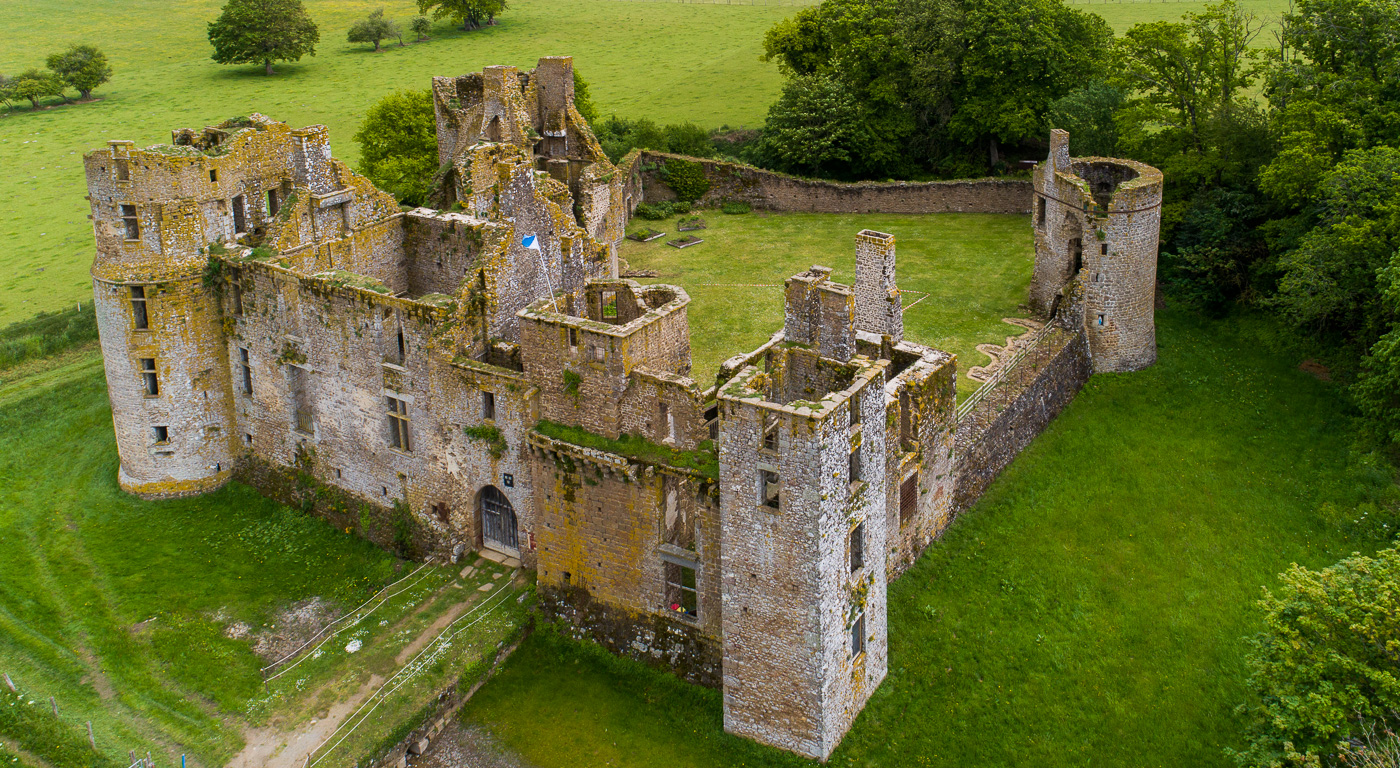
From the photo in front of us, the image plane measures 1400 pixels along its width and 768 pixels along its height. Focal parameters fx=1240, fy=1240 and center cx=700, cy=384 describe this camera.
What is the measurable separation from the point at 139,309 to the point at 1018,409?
86.5 ft

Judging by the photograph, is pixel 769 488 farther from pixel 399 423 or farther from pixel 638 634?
pixel 399 423

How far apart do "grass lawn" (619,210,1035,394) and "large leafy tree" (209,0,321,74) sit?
3424 cm

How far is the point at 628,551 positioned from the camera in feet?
97.2

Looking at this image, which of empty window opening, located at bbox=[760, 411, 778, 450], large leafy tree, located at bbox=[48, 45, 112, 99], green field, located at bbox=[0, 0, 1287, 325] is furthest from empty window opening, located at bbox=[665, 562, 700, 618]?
large leafy tree, located at bbox=[48, 45, 112, 99]

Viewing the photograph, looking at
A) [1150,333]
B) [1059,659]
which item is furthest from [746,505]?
[1150,333]

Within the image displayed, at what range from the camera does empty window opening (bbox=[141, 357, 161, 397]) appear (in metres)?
36.5

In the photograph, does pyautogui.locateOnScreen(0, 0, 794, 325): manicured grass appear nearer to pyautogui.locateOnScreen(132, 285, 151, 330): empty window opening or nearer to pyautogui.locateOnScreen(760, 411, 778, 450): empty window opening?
pyautogui.locateOnScreen(132, 285, 151, 330): empty window opening

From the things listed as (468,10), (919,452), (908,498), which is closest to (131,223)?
(919,452)

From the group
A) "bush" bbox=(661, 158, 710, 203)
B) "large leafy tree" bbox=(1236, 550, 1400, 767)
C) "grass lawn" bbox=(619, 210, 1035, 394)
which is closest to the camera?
"large leafy tree" bbox=(1236, 550, 1400, 767)

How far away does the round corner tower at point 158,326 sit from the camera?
115 ft

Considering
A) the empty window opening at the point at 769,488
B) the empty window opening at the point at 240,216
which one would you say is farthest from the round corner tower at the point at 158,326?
the empty window opening at the point at 769,488

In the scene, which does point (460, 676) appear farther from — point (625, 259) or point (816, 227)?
point (816, 227)

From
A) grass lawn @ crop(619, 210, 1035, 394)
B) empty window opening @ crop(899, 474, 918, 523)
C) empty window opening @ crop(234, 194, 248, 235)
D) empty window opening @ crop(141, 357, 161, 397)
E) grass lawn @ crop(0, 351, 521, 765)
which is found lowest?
grass lawn @ crop(0, 351, 521, 765)

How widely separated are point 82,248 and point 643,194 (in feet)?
91.1
